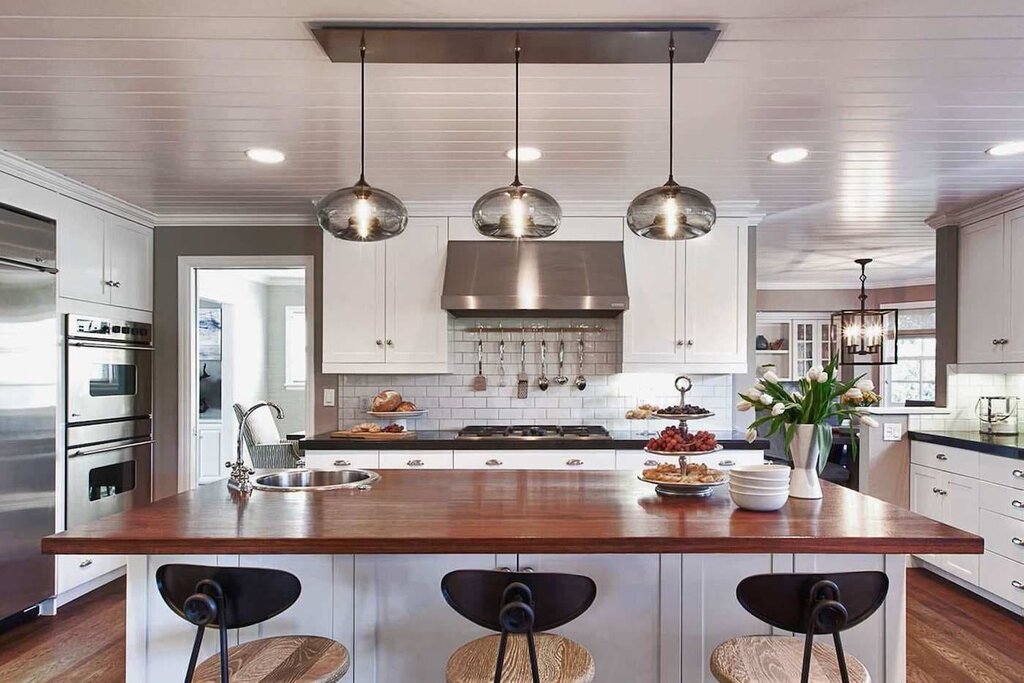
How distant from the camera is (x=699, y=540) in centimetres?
177

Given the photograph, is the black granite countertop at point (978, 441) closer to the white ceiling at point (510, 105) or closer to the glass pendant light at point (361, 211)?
the white ceiling at point (510, 105)

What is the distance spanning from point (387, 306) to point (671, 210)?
2.50m

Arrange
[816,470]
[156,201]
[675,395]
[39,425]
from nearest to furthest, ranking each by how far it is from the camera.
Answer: [816,470] < [39,425] < [156,201] < [675,395]

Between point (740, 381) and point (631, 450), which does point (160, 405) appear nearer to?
point (631, 450)

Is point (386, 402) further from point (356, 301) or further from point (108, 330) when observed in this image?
point (108, 330)

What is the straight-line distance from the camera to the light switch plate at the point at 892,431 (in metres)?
4.53

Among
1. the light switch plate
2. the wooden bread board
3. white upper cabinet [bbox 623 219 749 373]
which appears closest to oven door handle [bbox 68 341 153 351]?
the wooden bread board

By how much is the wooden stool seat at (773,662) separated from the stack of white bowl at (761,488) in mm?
390

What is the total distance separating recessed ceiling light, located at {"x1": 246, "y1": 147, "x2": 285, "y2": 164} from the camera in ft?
10.4

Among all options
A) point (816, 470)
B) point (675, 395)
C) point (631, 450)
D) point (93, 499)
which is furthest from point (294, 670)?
point (675, 395)

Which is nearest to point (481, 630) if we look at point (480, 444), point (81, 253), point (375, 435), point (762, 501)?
point (762, 501)

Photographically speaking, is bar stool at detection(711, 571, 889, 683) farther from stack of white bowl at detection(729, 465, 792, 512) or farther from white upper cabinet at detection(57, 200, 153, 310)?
white upper cabinet at detection(57, 200, 153, 310)

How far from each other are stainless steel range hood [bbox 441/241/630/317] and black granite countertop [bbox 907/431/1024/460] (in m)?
2.18

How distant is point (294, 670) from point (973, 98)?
10.0ft
